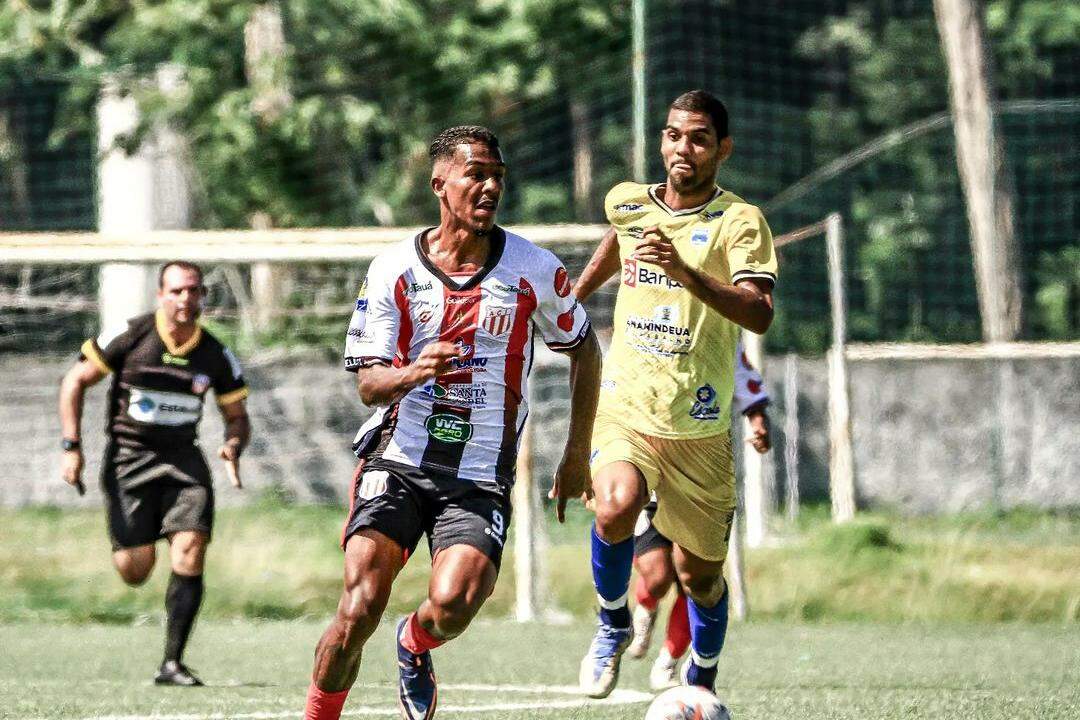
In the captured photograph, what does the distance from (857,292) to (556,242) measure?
12573mm

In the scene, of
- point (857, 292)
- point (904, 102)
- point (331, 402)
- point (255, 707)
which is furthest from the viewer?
point (904, 102)

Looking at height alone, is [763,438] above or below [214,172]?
below

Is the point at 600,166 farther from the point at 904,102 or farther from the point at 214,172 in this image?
the point at 214,172

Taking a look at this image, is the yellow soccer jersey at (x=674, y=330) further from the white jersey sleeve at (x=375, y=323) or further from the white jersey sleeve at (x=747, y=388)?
the white jersey sleeve at (x=375, y=323)

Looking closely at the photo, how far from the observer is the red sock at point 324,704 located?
230 inches

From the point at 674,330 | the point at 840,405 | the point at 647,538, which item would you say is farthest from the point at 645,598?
the point at 840,405

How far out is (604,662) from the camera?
7324 mm

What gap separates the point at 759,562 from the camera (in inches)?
499

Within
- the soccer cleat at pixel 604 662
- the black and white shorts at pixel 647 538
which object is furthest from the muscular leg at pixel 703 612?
the black and white shorts at pixel 647 538

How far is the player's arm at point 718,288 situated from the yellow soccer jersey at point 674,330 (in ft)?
0.80

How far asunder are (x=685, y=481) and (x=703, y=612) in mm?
554

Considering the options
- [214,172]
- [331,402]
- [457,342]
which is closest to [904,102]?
[214,172]

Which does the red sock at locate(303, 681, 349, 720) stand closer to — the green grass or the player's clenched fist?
the player's clenched fist

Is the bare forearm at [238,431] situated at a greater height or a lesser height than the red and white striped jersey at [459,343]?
lesser
